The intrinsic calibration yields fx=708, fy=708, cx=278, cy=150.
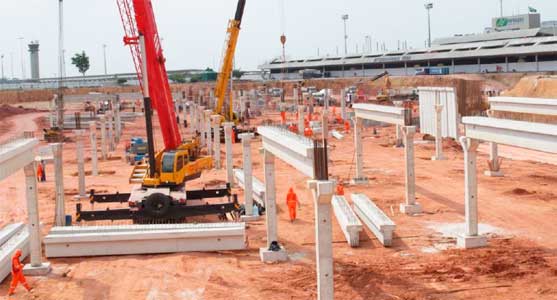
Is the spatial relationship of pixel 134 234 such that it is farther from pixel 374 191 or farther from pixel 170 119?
pixel 374 191

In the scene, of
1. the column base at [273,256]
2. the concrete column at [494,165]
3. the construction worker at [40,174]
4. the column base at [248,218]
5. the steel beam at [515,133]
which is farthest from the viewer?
the construction worker at [40,174]

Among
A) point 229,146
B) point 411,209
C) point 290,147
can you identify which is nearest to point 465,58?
point 229,146

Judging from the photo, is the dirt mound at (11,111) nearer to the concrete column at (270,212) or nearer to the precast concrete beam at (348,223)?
the precast concrete beam at (348,223)

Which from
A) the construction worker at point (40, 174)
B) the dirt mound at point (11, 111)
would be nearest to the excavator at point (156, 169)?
the construction worker at point (40, 174)

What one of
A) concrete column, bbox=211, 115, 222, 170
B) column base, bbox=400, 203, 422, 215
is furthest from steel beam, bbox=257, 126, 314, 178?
concrete column, bbox=211, 115, 222, 170

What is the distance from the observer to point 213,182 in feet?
103

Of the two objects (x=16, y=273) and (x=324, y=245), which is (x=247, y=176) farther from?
(x=324, y=245)

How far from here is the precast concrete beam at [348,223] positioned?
18312mm

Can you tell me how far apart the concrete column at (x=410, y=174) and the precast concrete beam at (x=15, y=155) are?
11.3 metres

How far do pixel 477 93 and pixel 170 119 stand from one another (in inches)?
1359

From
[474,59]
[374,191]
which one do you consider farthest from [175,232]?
[474,59]

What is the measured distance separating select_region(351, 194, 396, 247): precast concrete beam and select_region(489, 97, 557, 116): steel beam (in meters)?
7.71

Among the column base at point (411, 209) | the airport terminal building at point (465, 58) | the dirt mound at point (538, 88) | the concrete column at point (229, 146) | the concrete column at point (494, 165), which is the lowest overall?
the column base at point (411, 209)

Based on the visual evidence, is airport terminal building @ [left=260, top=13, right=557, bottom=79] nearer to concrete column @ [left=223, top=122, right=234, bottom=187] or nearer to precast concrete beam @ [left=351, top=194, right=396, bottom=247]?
concrete column @ [left=223, top=122, right=234, bottom=187]
